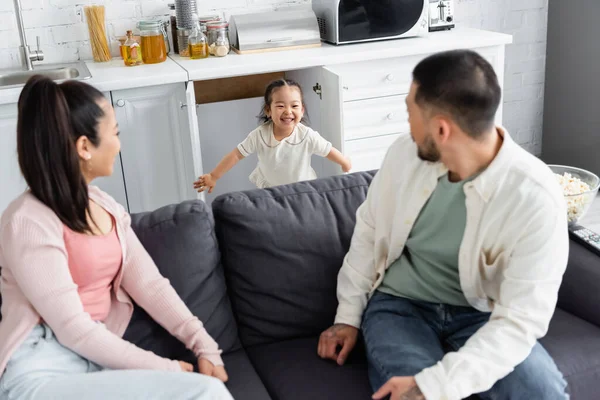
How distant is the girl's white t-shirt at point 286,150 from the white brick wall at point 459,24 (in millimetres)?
866

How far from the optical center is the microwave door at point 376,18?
3105mm

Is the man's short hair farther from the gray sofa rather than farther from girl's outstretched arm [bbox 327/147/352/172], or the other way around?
girl's outstretched arm [bbox 327/147/352/172]

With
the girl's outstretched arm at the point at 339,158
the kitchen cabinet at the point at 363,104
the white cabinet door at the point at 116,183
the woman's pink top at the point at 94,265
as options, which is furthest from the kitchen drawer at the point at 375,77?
the woman's pink top at the point at 94,265

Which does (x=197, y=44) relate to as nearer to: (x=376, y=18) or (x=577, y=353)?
(x=376, y=18)

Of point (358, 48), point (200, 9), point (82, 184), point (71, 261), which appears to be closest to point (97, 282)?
point (71, 261)

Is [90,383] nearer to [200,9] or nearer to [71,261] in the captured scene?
[71,261]

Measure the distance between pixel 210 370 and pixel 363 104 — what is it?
1.74 m

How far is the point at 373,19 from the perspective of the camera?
3.13 metres

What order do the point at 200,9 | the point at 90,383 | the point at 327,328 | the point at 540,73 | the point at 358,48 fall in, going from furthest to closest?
1. the point at 540,73
2. the point at 200,9
3. the point at 358,48
4. the point at 327,328
5. the point at 90,383

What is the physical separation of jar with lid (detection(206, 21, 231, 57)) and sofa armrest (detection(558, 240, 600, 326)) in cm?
173

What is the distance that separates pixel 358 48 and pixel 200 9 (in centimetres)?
76

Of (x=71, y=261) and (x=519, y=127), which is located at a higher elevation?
(x=71, y=261)

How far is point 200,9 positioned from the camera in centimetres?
331

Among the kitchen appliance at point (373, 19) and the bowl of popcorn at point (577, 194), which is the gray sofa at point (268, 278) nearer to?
the bowl of popcorn at point (577, 194)
